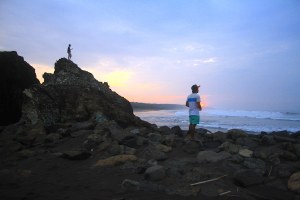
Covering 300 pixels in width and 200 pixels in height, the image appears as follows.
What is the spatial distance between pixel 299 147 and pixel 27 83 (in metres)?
11.0

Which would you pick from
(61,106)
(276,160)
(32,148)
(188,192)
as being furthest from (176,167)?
(61,106)

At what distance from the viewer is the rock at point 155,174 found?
16.4ft

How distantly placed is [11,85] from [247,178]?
10679 mm

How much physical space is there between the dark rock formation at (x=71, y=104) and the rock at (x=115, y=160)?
415 centimetres

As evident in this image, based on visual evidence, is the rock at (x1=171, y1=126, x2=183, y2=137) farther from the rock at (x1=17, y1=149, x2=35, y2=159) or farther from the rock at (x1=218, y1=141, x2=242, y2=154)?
the rock at (x1=17, y1=149, x2=35, y2=159)

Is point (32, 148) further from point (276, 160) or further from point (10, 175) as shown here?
point (276, 160)

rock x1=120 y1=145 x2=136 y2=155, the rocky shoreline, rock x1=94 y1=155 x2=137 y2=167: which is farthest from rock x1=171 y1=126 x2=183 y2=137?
rock x1=94 y1=155 x2=137 y2=167

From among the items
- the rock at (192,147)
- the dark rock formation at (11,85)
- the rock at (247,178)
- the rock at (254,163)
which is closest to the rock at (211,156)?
the rock at (254,163)

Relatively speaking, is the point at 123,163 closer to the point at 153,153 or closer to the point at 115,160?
the point at 115,160

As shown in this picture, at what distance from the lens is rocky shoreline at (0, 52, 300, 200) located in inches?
180

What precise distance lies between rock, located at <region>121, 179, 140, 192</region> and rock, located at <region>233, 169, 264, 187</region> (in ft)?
5.48

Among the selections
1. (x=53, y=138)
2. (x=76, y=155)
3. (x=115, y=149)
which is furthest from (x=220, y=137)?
(x=53, y=138)

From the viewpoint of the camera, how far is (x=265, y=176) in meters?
5.32

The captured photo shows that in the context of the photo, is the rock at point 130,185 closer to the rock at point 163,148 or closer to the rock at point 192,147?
the rock at point 163,148
